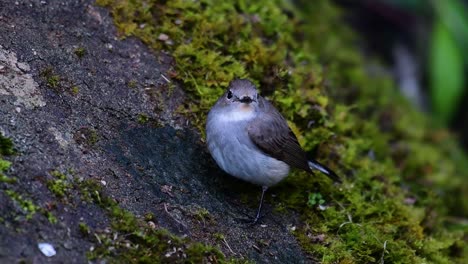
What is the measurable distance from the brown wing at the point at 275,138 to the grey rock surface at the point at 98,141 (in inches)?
14.6

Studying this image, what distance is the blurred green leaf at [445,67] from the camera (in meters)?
7.85

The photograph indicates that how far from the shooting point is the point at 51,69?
4.81 meters

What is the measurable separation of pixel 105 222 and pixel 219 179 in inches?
49.0

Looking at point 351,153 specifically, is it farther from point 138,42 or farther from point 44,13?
point 44,13

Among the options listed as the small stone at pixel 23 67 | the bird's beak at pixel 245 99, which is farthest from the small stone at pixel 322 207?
the small stone at pixel 23 67

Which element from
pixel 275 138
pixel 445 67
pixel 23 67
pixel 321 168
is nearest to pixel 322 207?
pixel 321 168

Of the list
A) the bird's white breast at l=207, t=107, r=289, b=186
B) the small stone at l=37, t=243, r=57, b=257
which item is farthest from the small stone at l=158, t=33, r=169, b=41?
the small stone at l=37, t=243, r=57, b=257

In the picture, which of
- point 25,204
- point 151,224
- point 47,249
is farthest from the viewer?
point 151,224

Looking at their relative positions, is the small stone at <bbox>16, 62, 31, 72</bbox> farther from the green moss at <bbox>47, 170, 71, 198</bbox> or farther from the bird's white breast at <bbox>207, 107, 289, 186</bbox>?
the bird's white breast at <bbox>207, 107, 289, 186</bbox>

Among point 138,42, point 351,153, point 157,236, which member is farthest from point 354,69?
point 157,236

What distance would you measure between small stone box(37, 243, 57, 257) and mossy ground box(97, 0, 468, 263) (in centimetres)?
185

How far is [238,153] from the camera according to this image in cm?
480

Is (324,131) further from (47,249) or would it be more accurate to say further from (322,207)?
(47,249)

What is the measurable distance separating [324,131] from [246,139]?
1.25m
